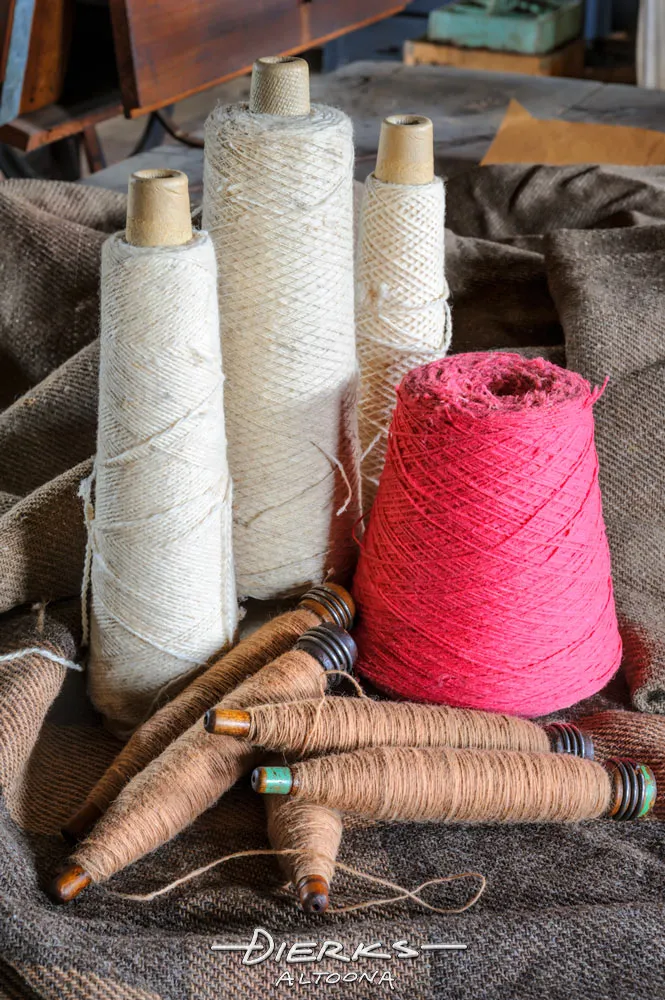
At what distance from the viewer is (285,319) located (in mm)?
906

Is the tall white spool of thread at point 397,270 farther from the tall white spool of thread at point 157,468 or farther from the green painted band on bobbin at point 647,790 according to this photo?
the green painted band on bobbin at point 647,790

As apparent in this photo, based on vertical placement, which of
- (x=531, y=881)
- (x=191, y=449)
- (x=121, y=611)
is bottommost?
(x=531, y=881)

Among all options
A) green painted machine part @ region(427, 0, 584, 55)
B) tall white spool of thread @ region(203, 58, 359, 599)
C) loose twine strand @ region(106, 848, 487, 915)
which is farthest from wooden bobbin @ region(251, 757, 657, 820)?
green painted machine part @ region(427, 0, 584, 55)

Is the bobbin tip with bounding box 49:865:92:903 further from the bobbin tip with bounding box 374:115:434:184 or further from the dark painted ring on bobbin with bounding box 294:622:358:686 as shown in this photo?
the bobbin tip with bounding box 374:115:434:184

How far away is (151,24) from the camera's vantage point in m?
2.00

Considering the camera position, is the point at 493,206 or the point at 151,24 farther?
the point at 151,24

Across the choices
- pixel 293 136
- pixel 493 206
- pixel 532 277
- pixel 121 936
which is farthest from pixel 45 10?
pixel 121 936

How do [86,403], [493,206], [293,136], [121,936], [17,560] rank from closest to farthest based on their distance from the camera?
[121,936] → [293,136] → [17,560] → [86,403] → [493,206]

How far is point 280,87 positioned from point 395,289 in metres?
0.23

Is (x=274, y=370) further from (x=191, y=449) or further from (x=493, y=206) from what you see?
(x=493, y=206)

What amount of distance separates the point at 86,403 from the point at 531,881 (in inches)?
26.9

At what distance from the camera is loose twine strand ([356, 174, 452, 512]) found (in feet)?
3.26

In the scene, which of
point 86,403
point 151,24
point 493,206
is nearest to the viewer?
point 86,403

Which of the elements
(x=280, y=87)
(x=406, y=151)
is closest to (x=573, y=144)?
(x=406, y=151)
